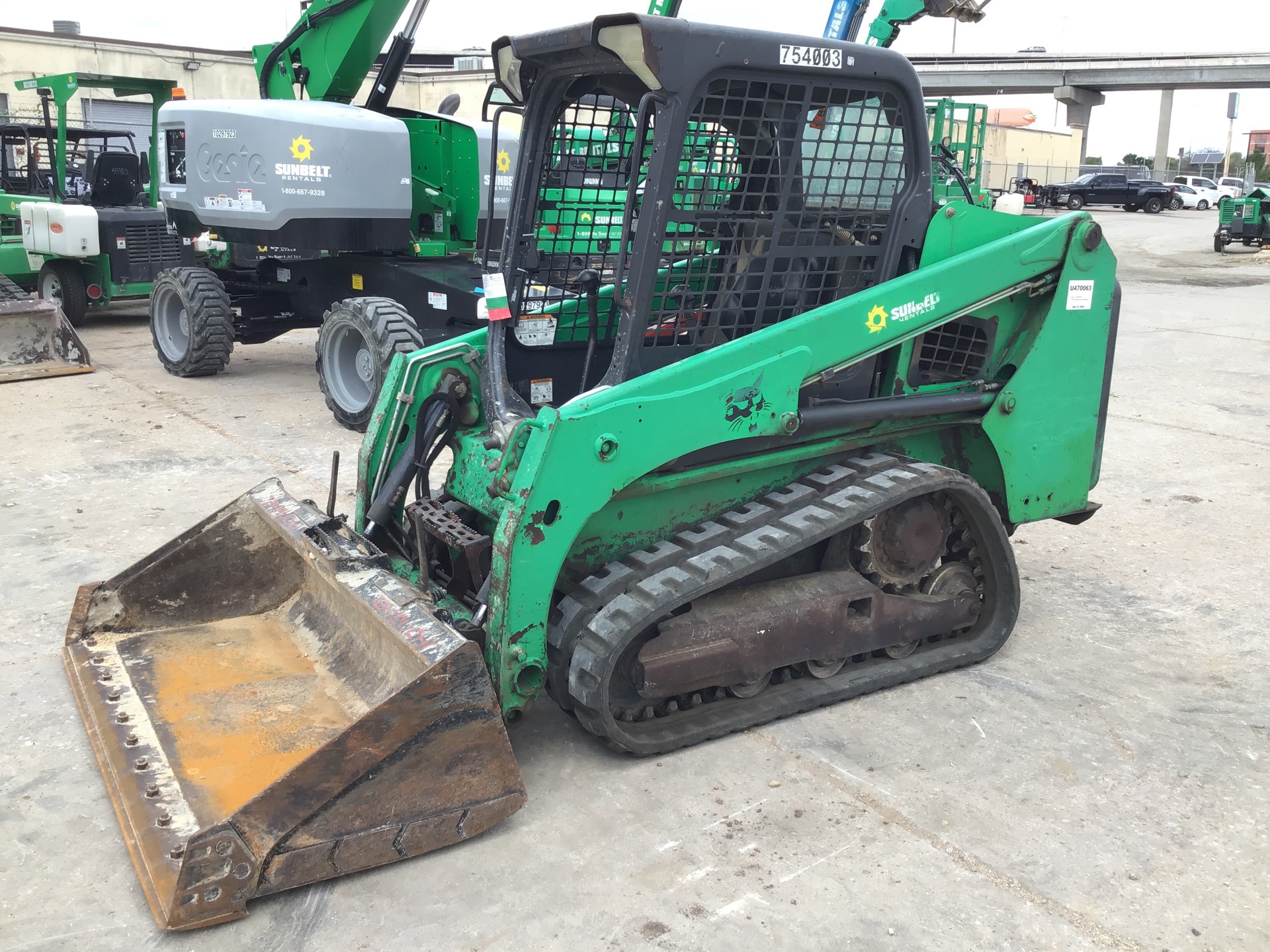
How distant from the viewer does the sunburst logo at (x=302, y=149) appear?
765 centimetres

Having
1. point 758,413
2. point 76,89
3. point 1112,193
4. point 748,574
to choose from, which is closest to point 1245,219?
point 1112,193

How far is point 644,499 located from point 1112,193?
1682 inches

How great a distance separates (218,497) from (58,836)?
324 centimetres

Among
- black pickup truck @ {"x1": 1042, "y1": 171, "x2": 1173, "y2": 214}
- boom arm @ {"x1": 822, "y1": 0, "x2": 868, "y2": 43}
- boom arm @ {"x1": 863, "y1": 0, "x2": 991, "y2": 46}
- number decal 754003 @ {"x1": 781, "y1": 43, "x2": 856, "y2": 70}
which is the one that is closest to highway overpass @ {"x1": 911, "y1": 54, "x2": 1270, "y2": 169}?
black pickup truck @ {"x1": 1042, "y1": 171, "x2": 1173, "y2": 214}

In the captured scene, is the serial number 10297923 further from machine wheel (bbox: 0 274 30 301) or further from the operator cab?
machine wheel (bbox: 0 274 30 301)

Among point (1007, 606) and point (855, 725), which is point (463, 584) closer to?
point (855, 725)

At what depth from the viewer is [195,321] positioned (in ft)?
29.5

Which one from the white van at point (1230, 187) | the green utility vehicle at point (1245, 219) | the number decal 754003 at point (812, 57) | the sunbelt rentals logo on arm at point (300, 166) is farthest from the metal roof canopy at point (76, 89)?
the white van at point (1230, 187)

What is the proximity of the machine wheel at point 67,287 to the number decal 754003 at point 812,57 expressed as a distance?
1060 centimetres

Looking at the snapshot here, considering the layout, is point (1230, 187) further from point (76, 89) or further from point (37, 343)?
point (37, 343)

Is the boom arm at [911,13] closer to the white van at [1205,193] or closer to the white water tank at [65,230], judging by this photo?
the white water tank at [65,230]

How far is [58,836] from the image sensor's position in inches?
121

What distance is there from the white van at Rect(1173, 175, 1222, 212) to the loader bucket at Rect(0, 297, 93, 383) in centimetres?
4511

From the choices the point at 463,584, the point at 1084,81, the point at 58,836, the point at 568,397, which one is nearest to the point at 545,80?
the point at 568,397
